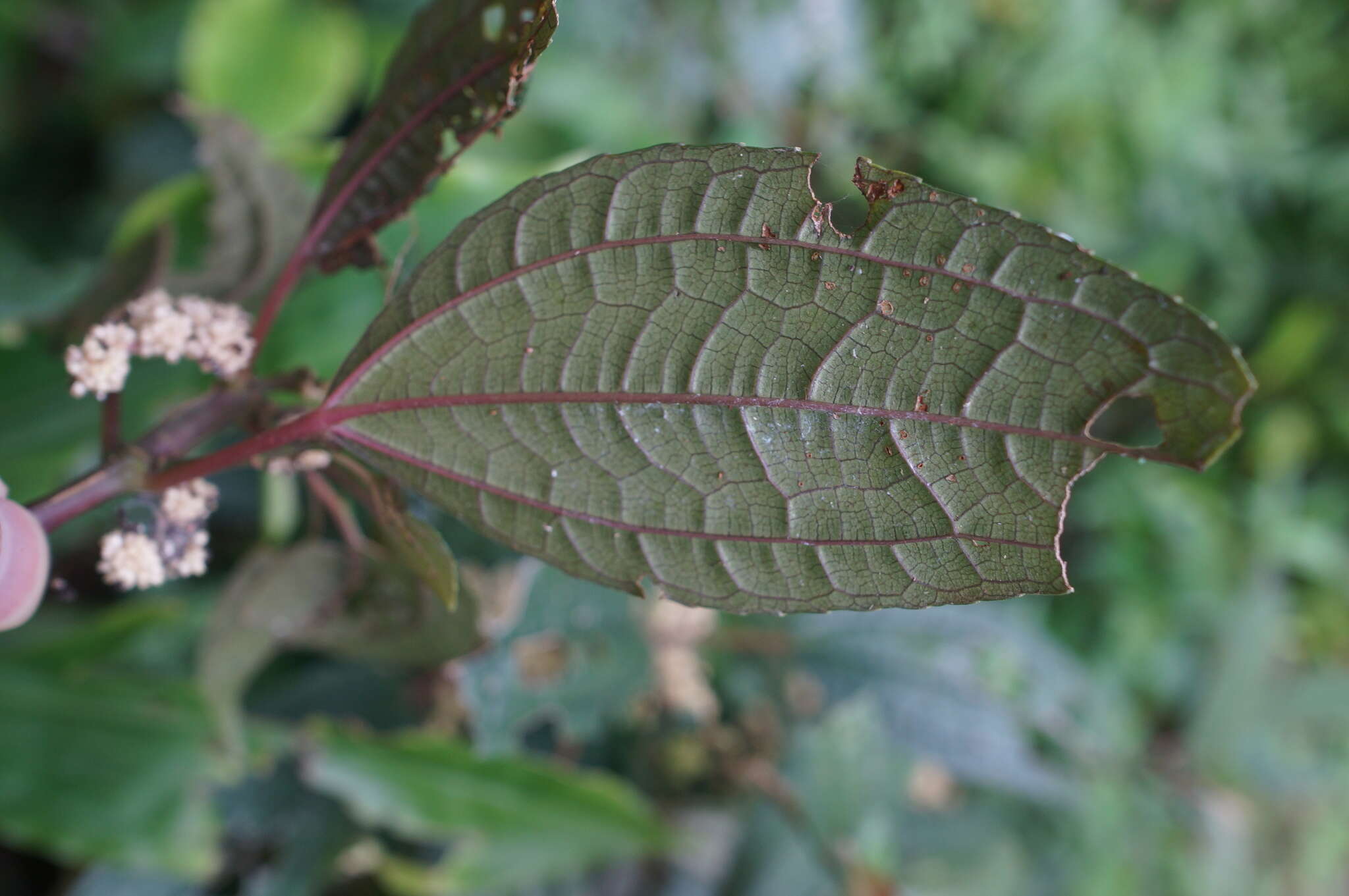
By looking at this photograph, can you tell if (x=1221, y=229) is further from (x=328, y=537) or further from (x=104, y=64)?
(x=104, y=64)

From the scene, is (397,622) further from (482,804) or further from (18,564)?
(482,804)

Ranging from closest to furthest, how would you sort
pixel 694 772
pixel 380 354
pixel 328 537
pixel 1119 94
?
pixel 380 354 → pixel 328 537 → pixel 694 772 → pixel 1119 94

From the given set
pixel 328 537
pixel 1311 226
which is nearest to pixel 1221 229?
pixel 1311 226

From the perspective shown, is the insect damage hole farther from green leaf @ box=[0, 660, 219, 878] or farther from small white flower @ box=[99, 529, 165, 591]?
small white flower @ box=[99, 529, 165, 591]

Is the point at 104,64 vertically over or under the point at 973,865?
over

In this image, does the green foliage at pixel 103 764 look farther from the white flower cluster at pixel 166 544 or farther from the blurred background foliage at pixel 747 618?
the white flower cluster at pixel 166 544
